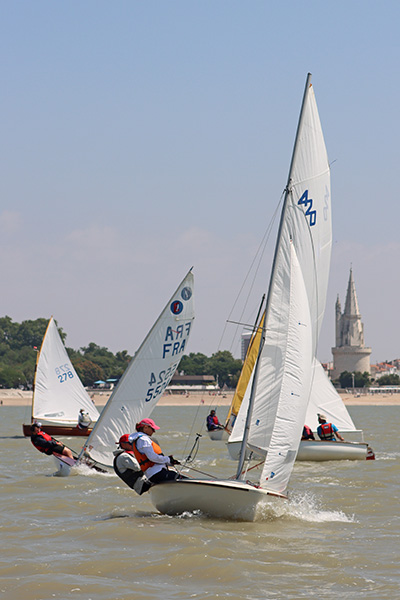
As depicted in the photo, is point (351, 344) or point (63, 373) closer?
point (63, 373)

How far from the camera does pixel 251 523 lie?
39.1 ft

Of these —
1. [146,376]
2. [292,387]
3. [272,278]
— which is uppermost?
[272,278]

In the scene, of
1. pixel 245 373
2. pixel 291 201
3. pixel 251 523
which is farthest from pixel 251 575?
pixel 245 373

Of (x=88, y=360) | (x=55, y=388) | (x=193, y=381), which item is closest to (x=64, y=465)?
(x=55, y=388)

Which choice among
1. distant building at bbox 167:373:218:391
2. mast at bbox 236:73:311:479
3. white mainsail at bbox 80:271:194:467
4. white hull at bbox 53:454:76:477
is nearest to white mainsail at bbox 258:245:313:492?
mast at bbox 236:73:311:479

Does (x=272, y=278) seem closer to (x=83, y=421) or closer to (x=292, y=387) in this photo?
(x=292, y=387)

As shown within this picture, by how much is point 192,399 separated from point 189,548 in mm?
114651

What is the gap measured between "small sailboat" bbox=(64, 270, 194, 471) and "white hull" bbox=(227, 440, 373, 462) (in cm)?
381

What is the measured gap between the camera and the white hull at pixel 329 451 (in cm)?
2147

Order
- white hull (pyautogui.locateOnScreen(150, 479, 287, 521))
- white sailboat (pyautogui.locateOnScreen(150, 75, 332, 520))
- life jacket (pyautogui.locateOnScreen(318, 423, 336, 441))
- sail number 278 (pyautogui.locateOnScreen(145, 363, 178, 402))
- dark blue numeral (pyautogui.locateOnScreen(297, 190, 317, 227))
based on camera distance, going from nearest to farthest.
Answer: white hull (pyautogui.locateOnScreen(150, 479, 287, 521)) → white sailboat (pyautogui.locateOnScreen(150, 75, 332, 520)) → dark blue numeral (pyautogui.locateOnScreen(297, 190, 317, 227)) → sail number 278 (pyautogui.locateOnScreen(145, 363, 178, 402)) → life jacket (pyautogui.locateOnScreen(318, 423, 336, 441))

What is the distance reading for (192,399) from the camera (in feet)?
408

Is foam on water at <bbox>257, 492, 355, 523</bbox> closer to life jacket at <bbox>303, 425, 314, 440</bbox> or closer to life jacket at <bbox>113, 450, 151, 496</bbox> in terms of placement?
life jacket at <bbox>113, 450, 151, 496</bbox>

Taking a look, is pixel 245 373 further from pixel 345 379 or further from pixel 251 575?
pixel 345 379

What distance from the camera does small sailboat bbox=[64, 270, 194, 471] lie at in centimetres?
1778
